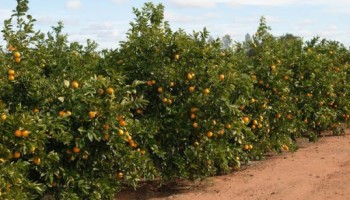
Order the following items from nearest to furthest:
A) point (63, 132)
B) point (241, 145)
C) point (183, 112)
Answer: point (63, 132) < point (183, 112) < point (241, 145)

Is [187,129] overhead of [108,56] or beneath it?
beneath

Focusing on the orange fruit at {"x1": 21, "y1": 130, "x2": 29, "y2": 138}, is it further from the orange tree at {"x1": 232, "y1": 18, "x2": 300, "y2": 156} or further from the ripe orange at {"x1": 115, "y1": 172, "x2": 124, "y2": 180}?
the orange tree at {"x1": 232, "y1": 18, "x2": 300, "y2": 156}

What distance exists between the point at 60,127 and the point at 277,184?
3148 millimetres

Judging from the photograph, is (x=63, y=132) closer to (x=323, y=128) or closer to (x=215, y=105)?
(x=215, y=105)

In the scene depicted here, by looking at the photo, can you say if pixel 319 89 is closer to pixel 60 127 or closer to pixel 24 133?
pixel 60 127

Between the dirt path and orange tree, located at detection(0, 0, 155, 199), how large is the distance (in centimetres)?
124

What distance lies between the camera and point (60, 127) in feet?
14.8

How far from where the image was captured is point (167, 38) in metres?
6.28

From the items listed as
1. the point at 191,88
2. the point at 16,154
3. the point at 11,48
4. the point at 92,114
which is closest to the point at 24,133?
the point at 16,154

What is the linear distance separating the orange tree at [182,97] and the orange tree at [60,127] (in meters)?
0.77

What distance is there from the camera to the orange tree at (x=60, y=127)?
14.0 ft

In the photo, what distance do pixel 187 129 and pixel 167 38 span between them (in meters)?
1.13

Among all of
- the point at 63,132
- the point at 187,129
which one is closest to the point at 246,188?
the point at 187,129

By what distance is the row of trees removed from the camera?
4.65m
